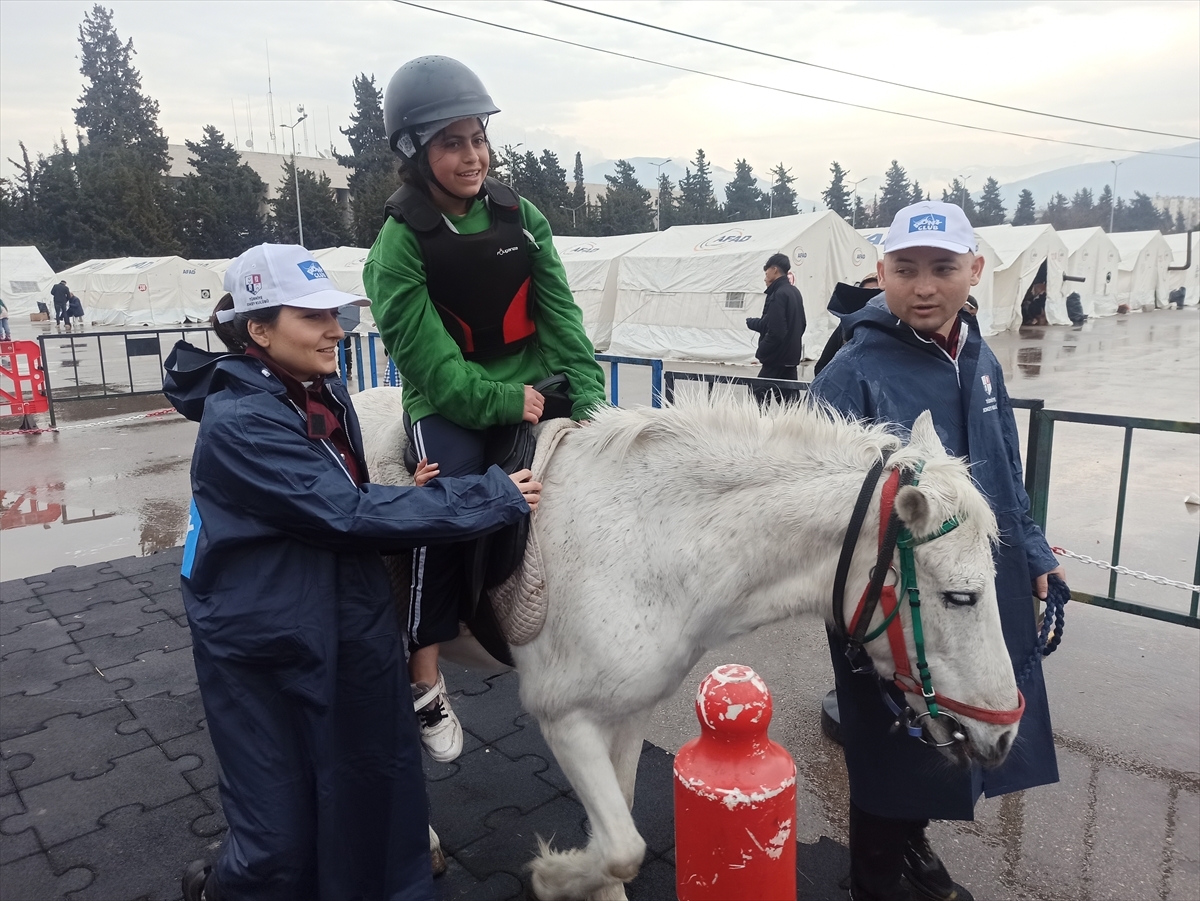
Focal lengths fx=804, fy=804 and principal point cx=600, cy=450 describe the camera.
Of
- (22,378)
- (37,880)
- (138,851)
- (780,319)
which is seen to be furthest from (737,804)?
(22,378)

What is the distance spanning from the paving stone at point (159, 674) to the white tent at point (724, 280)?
1684 centimetres

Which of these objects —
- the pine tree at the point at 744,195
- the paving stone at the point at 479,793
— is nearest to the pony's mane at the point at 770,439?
the paving stone at the point at 479,793

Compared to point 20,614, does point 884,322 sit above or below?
above

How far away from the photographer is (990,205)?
95.9 meters

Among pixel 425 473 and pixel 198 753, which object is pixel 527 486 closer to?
pixel 425 473

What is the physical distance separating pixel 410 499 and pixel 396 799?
914mm

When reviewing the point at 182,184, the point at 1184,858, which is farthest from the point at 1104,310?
the point at 182,184

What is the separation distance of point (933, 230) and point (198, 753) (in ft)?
12.4

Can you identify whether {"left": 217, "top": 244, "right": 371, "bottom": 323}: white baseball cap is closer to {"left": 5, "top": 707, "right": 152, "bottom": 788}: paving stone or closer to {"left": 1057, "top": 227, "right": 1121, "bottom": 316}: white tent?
{"left": 5, "top": 707, "right": 152, "bottom": 788}: paving stone

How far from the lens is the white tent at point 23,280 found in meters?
43.0

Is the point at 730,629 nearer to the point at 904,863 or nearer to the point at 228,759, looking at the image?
the point at 904,863

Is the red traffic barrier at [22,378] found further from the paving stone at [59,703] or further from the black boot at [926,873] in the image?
the black boot at [926,873]

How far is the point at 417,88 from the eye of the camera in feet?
8.33

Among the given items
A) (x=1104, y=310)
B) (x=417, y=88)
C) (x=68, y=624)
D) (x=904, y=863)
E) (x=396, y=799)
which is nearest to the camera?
(x=396, y=799)
